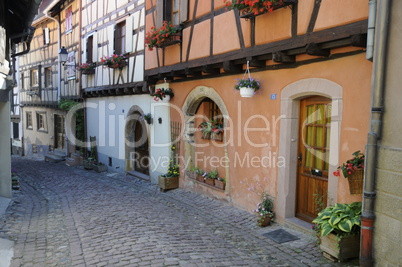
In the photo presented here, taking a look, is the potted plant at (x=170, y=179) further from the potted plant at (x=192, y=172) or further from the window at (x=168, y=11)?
the window at (x=168, y=11)

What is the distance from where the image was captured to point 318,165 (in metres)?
5.40

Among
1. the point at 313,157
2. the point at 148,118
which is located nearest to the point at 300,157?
the point at 313,157

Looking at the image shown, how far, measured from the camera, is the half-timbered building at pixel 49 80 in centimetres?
1538

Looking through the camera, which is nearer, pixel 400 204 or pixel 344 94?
pixel 400 204

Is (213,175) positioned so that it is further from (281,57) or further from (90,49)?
(90,49)

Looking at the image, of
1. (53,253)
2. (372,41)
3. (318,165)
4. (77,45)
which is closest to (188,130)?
(318,165)

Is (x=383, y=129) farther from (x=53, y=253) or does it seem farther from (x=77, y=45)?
(x=77, y=45)

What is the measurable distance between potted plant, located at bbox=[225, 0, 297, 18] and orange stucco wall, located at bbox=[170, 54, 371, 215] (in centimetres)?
97

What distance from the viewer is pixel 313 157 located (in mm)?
5480

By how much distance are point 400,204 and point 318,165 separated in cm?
184

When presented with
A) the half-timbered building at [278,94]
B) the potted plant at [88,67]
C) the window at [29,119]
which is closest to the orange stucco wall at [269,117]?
the half-timbered building at [278,94]

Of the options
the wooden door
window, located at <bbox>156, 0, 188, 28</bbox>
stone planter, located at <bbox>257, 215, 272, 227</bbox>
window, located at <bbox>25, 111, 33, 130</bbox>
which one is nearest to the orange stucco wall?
stone planter, located at <bbox>257, 215, 272, 227</bbox>

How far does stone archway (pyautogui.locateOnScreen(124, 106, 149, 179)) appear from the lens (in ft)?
36.0

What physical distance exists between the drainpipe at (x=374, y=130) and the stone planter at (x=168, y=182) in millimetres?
5494
